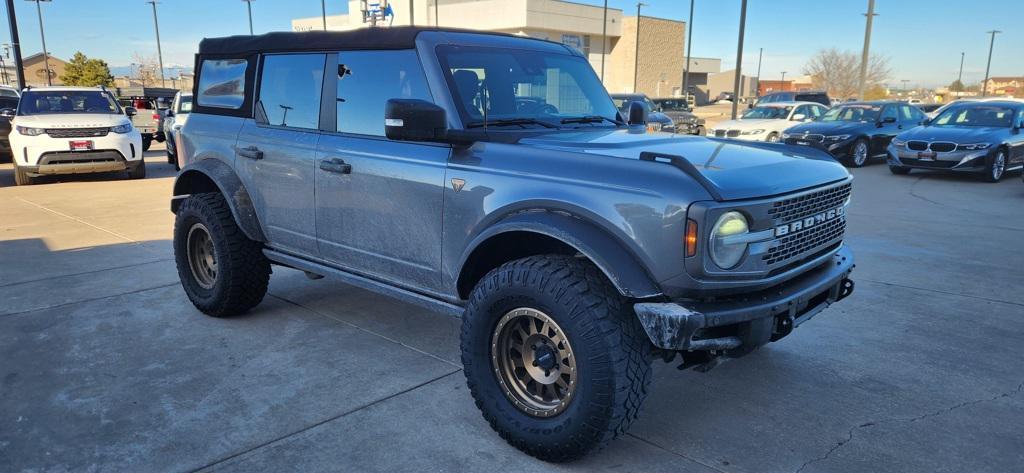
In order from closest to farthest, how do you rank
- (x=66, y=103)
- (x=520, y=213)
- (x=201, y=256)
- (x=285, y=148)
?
(x=520, y=213), (x=285, y=148), (x=201, y=256), (x=66, y=103)

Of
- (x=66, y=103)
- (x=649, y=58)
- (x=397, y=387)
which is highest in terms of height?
(x=649, y=58)

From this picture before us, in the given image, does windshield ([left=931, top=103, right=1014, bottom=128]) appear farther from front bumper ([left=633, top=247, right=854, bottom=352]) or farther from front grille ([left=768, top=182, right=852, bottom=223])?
front bumper ([left=633, top=247, right=854, bottom=352])

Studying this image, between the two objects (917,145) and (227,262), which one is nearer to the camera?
(227,262)

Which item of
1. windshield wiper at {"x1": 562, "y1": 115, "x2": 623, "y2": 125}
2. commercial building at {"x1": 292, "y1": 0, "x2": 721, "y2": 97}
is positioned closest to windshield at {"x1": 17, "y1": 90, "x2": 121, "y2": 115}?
windshield wiper at {"x1": 562, "y1": 115, "x2": 623, "y2": 125}

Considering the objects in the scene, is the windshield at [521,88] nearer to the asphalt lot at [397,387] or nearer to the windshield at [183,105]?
the asphalt lot at [397,387]

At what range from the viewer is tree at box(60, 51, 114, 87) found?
58.1 metres

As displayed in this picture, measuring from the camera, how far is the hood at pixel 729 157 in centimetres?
293

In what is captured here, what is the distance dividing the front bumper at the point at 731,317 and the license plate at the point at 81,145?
41.5ft

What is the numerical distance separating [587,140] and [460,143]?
2.15 feet

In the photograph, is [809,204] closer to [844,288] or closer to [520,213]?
[844,288]

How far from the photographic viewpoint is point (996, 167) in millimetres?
13203

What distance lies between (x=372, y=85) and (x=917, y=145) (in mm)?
13152

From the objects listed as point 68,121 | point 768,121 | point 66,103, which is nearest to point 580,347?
point 68,121

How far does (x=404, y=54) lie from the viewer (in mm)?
3877
